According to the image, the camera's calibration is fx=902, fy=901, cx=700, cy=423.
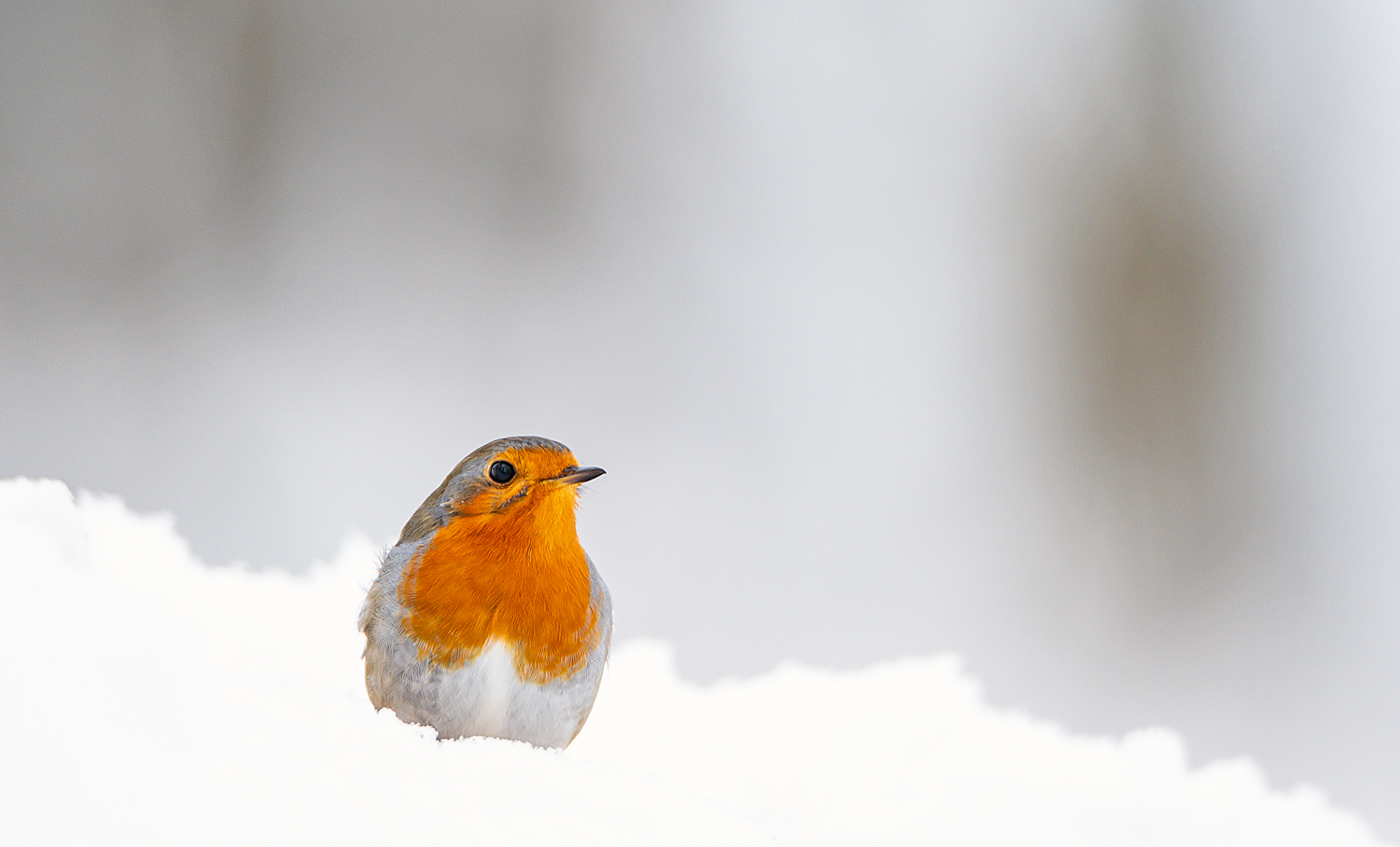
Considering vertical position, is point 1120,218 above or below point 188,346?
above

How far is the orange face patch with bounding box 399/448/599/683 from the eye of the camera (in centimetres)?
82

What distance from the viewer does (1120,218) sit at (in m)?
1.74

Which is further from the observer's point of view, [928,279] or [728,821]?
[928,279]

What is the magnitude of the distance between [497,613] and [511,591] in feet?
0.08

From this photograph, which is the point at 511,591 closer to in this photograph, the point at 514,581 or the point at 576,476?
the point at 514,581

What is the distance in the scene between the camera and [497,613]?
824mm

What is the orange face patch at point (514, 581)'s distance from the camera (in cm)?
82

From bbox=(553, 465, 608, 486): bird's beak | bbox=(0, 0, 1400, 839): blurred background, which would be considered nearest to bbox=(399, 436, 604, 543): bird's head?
bbox=(553, 465, 608, 486): bird's beak

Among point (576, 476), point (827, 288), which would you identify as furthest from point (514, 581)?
point (827, 288)

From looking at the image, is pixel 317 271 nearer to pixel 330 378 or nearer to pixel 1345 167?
pixel 330 378

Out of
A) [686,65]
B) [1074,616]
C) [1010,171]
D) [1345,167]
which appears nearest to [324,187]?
[686,65]

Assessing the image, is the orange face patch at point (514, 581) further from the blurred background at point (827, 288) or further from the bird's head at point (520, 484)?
the blurred background at point (827, 288)

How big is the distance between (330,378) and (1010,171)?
4.62ft

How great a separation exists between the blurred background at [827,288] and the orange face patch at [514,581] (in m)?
0.90
